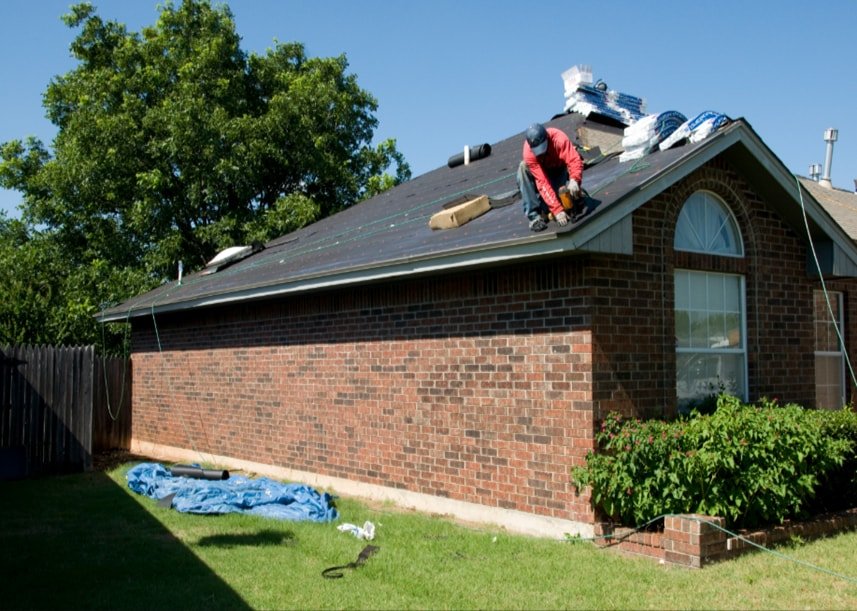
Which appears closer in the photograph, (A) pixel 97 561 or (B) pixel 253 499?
(A) pixel 97 561

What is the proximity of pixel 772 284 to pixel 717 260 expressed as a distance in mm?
1128

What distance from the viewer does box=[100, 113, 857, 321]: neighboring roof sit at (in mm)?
8336

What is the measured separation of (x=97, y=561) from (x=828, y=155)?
2181cm

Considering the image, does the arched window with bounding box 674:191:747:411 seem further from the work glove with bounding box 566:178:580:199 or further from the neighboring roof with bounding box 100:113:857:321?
the work glove with bounding box 566:178:580:199

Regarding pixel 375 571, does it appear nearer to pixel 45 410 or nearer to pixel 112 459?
pixel 45 410

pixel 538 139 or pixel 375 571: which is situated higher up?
pixel 538 139

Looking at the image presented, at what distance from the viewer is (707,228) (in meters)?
10.0

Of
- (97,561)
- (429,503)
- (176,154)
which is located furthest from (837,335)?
(176,154)

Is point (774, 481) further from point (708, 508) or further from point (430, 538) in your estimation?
point (430, 538)

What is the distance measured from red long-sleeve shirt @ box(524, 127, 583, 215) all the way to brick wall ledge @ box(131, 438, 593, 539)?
316 centimetres

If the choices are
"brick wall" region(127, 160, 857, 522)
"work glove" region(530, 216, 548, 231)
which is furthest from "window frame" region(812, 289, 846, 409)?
"work glove" region(530, 216, 548, 231)

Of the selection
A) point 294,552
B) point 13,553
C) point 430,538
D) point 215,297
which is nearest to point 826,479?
point 430,538

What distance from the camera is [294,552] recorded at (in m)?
8.20

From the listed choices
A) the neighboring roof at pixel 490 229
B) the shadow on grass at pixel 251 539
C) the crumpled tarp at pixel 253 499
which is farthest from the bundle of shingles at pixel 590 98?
the shadow on grass at pixel 251 539
